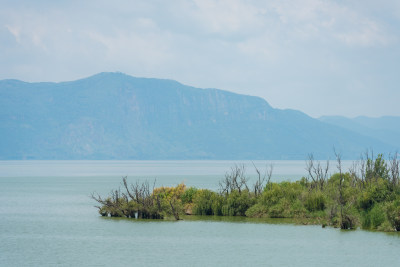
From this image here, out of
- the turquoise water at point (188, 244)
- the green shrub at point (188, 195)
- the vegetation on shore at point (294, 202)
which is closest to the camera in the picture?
the turquoise water at point (188, 244)

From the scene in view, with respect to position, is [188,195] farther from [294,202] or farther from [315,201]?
[315,201]

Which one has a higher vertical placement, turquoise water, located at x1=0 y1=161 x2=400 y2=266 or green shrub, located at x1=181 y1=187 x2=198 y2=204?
green shrub, located at x1=181 y1=187 x2=198 y2=204

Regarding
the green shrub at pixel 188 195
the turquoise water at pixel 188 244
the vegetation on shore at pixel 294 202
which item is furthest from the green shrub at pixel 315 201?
the green shrub at pixel 188 195

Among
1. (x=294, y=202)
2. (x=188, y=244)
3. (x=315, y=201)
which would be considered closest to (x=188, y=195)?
(x=294, y=202)

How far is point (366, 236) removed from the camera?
34062mm

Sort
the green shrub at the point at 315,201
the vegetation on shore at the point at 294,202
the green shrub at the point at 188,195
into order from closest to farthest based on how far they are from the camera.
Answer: the vegetation on shore at the point at 294,202, the green shrub at the point at 315,201, the green shrub at the point at 188,195

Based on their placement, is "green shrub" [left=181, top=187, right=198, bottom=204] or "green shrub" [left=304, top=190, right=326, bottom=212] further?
"green shrub" [left=181, top=187, right=198, bottom=204]

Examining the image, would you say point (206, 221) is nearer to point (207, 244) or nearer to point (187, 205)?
point (187, 205)

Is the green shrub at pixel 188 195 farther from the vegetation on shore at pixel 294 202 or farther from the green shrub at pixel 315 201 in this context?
the green shrub at pixel 315 201

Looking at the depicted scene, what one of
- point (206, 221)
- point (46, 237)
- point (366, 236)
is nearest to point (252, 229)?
point (206, 221)

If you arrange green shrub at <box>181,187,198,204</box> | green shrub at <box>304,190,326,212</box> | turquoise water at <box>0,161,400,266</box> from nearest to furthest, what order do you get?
turquoise water at <box>0,161,400,266</box>
green shrub at <box>304,190,326,212</box>
green shrub at <box>181,187,198,204</box>

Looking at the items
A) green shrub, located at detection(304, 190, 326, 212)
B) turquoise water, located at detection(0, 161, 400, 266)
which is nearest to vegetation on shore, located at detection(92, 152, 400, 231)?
green shrub, located at detection(304, 190, 326, 212)

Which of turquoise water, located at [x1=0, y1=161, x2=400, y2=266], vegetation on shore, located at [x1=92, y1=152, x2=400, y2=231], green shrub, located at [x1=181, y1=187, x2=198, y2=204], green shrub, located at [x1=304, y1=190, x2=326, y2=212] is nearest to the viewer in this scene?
turquoise water, located at [x1=0, y1=161, x2=400, y2=266]

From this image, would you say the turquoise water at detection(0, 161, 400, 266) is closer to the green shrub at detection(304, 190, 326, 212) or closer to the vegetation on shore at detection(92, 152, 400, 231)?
the vegetation on shore at detection(92, 152, 400, 231)
